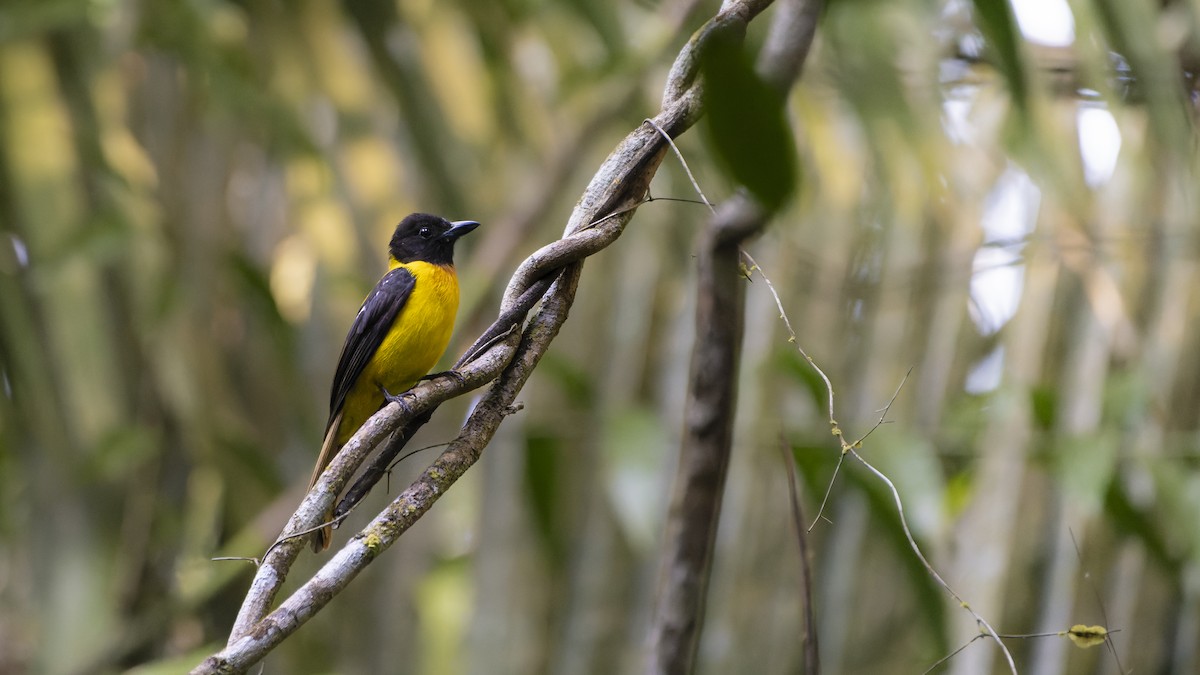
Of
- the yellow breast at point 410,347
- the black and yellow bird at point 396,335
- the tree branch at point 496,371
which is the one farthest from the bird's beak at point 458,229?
the tree branch at point 496,371

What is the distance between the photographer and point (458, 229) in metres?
3.94

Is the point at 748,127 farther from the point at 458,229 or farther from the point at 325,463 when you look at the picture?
the point at 458,229

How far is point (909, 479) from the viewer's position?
315 cm

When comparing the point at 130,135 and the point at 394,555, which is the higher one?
the point at 130,135

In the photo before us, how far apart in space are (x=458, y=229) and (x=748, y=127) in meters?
2.88

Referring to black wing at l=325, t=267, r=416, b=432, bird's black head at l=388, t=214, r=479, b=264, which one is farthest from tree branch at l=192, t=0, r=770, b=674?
bird's black head at l=388, t=214, r=479, b=264

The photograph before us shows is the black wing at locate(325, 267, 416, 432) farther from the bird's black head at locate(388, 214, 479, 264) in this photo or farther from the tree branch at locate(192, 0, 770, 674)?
the tree branch at locate(192, 0, 770, 674)

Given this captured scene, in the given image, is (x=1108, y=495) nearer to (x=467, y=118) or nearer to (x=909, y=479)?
(x=909, y=479)

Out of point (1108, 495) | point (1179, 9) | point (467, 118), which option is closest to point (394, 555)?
point (467, 118)

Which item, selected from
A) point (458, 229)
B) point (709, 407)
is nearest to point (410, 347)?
point (458, 229)

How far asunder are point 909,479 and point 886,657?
944 mm

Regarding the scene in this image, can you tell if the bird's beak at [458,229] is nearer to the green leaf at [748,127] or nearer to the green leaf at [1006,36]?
the green leaf at [1006,36]

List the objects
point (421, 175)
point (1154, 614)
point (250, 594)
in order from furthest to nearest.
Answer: point (421, 175) → point (1154, 614) → point (250, 594)

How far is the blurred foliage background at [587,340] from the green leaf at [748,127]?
1.93 m
